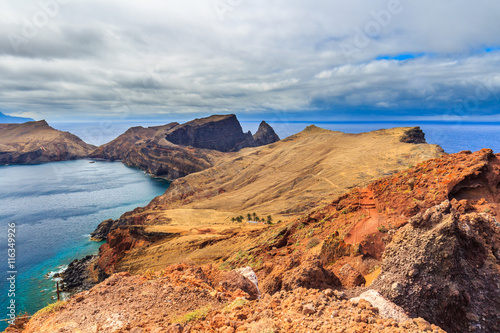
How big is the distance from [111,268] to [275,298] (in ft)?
87.2

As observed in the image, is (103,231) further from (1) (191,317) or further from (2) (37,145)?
(2) (37,145)

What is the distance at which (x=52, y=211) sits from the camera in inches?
2219

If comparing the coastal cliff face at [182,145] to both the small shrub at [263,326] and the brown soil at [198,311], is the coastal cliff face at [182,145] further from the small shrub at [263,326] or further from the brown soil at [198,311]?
the small shrub at [263,326]

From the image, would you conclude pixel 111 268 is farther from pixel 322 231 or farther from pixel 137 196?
pixel 137 196

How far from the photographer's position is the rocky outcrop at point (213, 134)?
5418 inches

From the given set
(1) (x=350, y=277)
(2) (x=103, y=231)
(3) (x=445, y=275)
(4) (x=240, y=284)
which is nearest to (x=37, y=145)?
(2) (x=103, y=231)

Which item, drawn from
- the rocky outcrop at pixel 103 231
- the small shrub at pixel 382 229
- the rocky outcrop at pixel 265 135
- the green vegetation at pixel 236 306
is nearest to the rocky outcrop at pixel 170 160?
the rocky outcrop at pixel 265 135

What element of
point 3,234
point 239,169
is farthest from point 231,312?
point 239,169

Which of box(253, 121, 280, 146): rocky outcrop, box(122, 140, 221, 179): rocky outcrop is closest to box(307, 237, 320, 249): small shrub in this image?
box(122, 140, 221, 179): rocky outcrop

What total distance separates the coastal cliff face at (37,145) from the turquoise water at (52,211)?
20.0 metres

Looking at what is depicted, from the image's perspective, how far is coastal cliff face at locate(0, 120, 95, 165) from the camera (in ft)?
423

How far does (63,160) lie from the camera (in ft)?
457

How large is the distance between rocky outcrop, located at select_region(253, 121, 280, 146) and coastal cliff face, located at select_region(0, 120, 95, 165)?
10038cm

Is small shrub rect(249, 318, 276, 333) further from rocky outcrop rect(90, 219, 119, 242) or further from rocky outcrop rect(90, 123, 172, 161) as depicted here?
rocky outcrop rect(90, 123, 172, 161)
